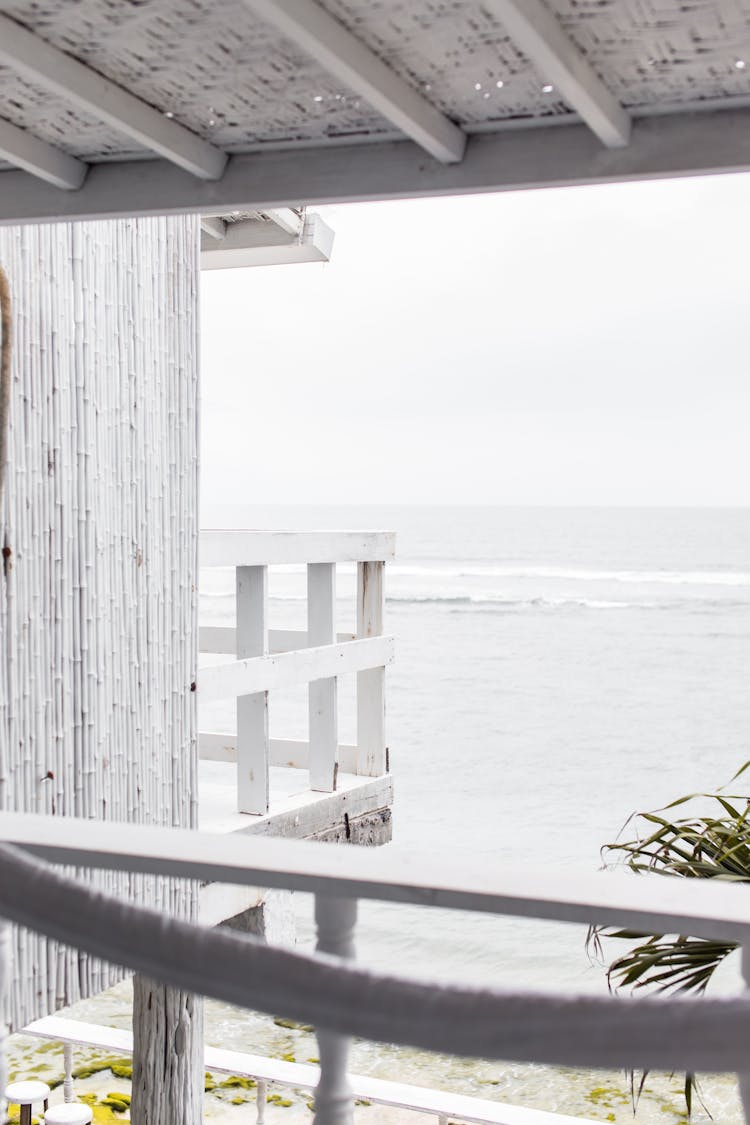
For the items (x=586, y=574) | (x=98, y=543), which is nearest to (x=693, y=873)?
(x=98, y=543)

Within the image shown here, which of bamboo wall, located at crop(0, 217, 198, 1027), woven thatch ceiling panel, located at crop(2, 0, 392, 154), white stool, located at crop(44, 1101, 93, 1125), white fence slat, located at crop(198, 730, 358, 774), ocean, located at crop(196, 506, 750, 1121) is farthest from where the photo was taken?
ocean, located at crop(196, 506, 750, 1121)

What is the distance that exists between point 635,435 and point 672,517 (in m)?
9.10

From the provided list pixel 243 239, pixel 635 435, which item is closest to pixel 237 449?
pixel 635 435

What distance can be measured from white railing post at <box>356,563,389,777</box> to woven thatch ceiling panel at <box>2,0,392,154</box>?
3.27m

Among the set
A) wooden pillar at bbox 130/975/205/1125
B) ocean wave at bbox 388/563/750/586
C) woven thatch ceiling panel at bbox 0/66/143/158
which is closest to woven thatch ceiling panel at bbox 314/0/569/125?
woven thatch ceiling panel at bbox 0/66/143/158

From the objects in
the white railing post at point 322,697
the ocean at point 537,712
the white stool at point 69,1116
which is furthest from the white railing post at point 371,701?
the white stool at point 69,1116

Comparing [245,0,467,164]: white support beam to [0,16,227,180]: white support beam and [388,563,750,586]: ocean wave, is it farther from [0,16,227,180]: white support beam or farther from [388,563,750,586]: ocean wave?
[388,563,750,586]: ocean wave

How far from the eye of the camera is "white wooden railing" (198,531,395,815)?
4051mm

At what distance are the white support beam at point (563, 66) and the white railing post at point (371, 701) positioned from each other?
11.4 feet

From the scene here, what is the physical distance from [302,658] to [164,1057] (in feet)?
4.73

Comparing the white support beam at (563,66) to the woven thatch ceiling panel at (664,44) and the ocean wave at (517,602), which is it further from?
the ocean wave at (517,602)

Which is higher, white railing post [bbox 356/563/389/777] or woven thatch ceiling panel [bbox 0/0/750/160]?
woven thatch ceiling panel [bbox 0/0/750/160]

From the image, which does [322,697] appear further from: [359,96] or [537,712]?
[537,712]

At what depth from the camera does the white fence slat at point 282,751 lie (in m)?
5.01
